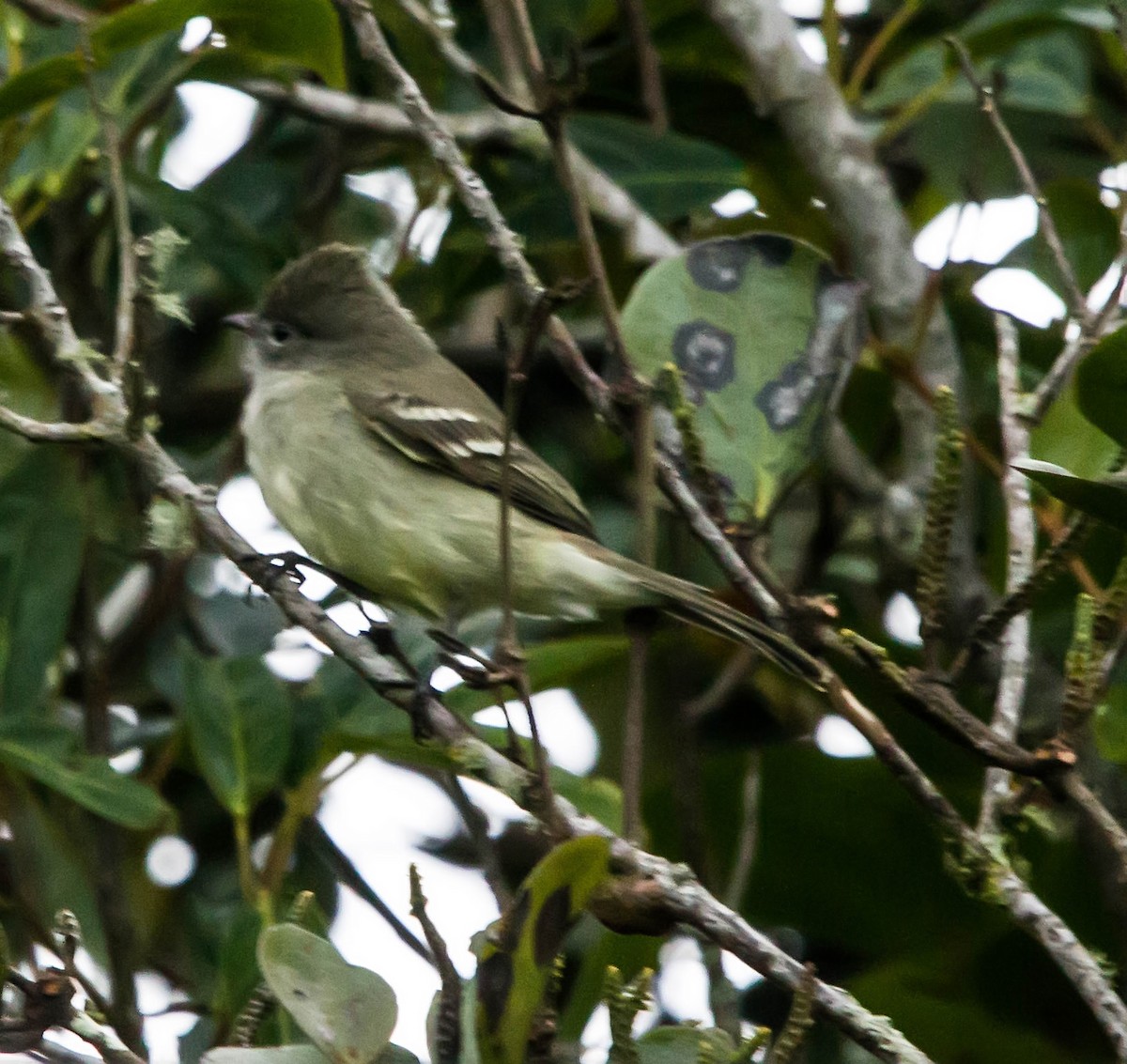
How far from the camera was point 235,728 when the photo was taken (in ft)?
10.7

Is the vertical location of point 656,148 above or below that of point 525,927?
above

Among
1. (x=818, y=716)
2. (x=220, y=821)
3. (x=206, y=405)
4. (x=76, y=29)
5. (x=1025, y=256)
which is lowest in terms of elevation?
(x=220, y=821)

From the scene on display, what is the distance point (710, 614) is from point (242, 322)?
4.90 ft

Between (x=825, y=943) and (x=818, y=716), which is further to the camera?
(x=818, y=716)

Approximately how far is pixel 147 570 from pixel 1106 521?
2.70 m

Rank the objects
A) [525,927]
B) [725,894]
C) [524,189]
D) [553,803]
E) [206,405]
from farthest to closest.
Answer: [206,405], [524,189], [725,894], [553,803], [525,927]

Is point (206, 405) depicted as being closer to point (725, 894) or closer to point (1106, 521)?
point (725, 894)

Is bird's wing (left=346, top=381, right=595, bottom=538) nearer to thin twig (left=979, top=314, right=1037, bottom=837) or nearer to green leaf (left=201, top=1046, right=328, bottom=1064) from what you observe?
thin twig (left=979, top=314, right=1037, bottom=837)

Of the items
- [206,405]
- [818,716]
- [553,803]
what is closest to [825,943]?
[818,716]

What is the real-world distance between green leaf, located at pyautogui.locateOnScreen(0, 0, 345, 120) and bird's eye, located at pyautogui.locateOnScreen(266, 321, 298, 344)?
1103 millimetres

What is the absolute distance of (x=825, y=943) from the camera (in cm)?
340

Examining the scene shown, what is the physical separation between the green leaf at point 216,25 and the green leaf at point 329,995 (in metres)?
1.69

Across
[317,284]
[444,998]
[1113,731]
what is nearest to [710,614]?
[1113,731]

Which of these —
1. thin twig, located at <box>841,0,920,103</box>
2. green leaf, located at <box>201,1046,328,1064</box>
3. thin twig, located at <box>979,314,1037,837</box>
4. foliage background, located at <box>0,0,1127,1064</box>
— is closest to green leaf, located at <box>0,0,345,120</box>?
foliage background, located at <box>0,0,1127,1064</box>
